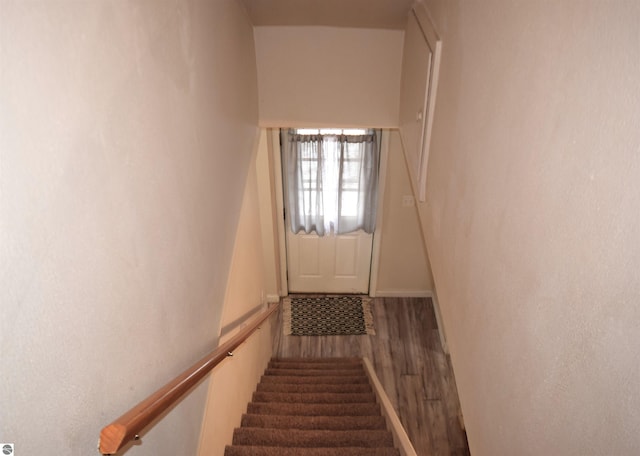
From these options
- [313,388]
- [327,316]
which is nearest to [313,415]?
[313,388]

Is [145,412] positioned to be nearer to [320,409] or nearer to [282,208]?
[320,409]

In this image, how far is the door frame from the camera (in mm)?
4648

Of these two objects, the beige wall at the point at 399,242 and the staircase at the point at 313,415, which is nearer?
the staircase at the point at 313,415

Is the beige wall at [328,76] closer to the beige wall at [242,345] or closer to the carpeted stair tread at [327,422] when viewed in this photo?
the beige wall at [242,345]

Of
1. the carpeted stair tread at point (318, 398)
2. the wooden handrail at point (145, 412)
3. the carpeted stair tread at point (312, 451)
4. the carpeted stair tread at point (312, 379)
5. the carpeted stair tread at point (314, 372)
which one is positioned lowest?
the carpeted stair tread at point (312, 451)

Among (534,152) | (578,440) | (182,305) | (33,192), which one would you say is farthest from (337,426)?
(33,192)

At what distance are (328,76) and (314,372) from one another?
254 cm

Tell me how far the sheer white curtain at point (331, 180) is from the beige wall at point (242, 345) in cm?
44

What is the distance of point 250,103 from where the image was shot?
3453 mm

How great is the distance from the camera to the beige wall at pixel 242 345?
8.14ft

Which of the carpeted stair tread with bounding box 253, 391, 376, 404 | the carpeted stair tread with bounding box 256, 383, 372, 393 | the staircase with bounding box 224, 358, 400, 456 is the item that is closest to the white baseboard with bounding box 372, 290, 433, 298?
the staircase with bounding box 224, 358, 400, 456

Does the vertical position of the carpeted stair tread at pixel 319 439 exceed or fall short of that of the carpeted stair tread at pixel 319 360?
it falls short

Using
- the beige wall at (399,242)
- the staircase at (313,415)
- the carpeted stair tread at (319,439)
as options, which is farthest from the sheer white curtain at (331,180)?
the carpeted stair tread at (319,439)

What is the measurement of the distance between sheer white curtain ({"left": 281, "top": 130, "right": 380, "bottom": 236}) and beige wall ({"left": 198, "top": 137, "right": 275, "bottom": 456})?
1.46ft
